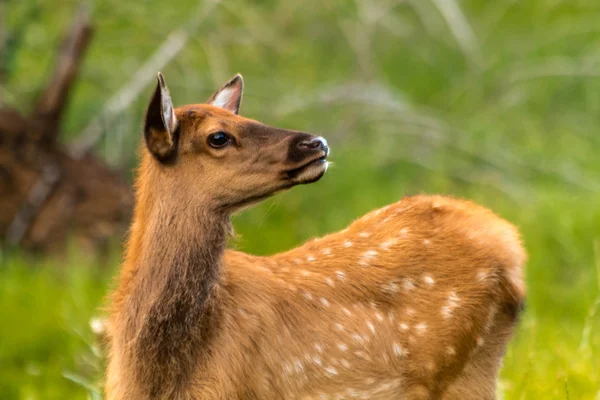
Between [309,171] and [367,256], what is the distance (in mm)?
712

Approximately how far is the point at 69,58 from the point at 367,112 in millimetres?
3268

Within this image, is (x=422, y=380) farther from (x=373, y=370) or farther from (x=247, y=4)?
(x=247, y=4)

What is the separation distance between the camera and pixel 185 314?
534 centimetres

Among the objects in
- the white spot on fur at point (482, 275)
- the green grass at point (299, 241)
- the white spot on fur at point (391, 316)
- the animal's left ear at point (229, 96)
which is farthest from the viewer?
the green grass at point (299, 241)

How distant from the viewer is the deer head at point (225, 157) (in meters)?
5.33

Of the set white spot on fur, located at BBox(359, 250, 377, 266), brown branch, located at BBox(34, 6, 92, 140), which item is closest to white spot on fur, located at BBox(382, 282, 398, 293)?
white spot on fur, located at BBox(359, 250, 377, 266)

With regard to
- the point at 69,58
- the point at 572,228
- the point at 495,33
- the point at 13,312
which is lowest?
the point at 13,312

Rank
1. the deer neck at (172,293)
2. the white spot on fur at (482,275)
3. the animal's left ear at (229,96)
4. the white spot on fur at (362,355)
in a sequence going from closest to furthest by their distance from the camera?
the deer neck at (172,293) < the white spot on fur at (362,355) < the white spot on fur at (482,275) < the animal's left ear at (229,96)

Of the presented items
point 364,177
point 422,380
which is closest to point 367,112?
point 364,177

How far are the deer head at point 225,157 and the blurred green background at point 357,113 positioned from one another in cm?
410

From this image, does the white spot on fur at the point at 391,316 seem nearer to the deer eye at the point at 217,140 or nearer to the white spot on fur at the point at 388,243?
the white spot on fur at the point at 388,243

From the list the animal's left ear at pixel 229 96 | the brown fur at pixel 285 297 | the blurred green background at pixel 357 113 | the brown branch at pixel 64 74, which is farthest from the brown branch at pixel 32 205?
the brown fur at pixel 285 297

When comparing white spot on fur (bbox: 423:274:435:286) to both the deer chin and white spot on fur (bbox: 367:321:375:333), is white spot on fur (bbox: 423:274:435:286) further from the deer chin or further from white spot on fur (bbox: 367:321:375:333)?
the deer chin

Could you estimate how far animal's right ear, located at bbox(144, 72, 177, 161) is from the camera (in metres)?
5.29
